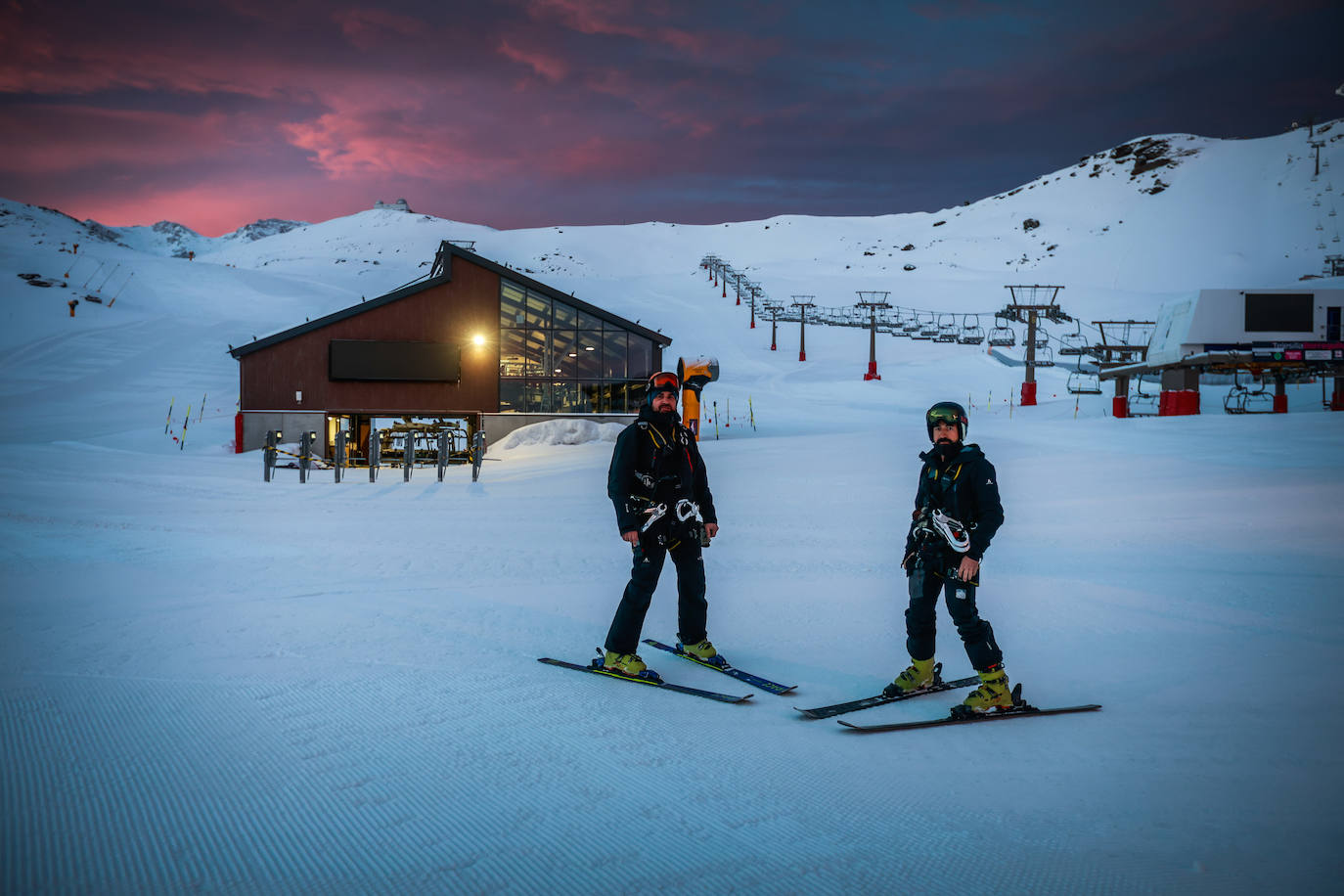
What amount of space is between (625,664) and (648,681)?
232 millimetres

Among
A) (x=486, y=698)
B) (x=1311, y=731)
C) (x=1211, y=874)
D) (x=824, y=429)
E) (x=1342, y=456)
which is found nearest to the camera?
(x=1211, y=874)

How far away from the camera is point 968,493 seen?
4.55 m

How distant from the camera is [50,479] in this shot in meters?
14.9

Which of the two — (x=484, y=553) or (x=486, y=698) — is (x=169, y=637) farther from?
(x=484, y=553)

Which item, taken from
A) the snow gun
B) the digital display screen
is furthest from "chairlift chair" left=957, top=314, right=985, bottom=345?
the snow gun

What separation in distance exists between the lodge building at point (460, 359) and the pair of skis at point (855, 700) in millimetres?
24782

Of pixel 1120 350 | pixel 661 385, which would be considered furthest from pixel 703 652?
pixel 1120 350

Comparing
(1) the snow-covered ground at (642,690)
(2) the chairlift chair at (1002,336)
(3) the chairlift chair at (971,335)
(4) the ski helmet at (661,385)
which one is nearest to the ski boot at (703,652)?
(1) the snow-covered ground at (642,690)

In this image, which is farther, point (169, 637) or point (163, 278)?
point (163, 278)

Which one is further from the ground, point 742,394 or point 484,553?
point 742,394

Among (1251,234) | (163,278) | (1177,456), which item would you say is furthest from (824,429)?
(1251,234)

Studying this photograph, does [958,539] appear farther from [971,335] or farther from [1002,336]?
[1002,336]

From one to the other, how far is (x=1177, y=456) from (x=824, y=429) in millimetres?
13693

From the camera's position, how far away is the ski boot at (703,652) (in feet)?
17.9
